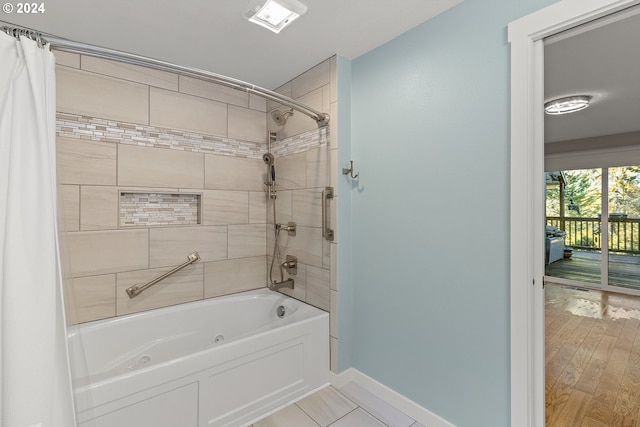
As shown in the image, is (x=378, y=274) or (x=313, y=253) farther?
(x=313, y=253)

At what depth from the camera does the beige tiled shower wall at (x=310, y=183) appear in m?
2.16

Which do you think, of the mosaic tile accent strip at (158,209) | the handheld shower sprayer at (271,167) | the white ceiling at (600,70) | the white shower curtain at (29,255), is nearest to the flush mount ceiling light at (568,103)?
the white ceiling at (600,70)

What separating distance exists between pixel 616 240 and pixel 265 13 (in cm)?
637

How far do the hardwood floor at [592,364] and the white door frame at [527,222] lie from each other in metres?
0.71

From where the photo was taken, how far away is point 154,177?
2.23 meters

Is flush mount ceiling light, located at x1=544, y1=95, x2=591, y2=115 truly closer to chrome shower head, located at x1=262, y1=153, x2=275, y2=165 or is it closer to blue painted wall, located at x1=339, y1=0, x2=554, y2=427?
blue painted wall, located at x1=339, y1=0, x2=554, y2=427

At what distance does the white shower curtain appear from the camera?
0.94 metres

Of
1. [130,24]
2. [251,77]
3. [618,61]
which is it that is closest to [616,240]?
[618,61]

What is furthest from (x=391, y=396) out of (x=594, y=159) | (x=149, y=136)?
(x=594, y=159)

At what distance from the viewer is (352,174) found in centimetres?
217

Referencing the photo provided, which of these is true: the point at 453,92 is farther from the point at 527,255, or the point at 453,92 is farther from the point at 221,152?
the point at 221,152

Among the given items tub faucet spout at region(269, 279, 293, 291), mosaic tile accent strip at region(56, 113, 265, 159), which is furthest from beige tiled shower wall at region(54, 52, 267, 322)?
tub faucet spout at region(269, 279, 293, 291)

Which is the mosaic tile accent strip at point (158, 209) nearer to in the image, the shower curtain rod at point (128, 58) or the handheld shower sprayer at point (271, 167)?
the handheld shower sprayer at point (271, 167)

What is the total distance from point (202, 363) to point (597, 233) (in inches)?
261
